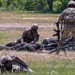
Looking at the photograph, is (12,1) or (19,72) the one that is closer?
(19,72)

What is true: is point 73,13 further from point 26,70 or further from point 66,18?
point 26,70

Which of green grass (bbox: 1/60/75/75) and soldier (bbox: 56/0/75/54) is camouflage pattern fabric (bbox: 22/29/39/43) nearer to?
soldier (bbox: 56/0/75/54)

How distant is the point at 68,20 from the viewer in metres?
17.0

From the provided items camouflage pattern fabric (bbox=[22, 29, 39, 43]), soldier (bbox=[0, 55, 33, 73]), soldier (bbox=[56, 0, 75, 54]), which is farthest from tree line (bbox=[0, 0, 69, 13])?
soldier (bbox=[0, 55, 33, 73])

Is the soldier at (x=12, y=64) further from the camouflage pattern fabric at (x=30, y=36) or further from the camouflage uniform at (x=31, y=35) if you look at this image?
the camouflage pattern fabric at (x=30, y=36)

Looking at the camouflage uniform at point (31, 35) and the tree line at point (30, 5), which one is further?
the tree line at point (30, 5)

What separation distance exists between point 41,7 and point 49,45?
257 ft

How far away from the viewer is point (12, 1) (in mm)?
109562

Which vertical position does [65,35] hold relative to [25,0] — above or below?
above

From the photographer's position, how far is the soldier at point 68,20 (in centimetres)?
1675

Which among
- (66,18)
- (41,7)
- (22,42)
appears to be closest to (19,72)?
(66,18)

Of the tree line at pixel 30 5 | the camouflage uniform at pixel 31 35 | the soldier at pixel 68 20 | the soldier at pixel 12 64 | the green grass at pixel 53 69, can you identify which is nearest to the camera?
the green grass at pixel 53 69

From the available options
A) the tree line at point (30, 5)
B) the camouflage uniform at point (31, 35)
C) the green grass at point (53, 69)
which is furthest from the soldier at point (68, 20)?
the tree line at point (30, 5)

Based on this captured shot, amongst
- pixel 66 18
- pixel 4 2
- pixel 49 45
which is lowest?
pixel 4 2
